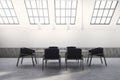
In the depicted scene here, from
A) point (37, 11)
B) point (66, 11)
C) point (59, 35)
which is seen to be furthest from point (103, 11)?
point (37, 11)

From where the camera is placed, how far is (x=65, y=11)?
418 inches

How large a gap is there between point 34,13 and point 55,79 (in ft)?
20.1

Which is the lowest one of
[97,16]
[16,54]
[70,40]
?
[16,54]

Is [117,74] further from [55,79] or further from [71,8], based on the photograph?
[71,8]

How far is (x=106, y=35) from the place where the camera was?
35.7 feet

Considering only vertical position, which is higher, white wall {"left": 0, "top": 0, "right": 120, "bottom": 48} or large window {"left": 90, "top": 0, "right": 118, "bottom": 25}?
large window {"left": 90, "top": 0, "right": 118, "bottom": 25}

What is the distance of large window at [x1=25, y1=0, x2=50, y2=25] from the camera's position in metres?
10.1

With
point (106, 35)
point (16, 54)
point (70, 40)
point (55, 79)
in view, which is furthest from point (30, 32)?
point (55, 79)

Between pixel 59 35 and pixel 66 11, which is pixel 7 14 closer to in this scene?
pixel 59 35

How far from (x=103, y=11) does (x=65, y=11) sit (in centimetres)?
247

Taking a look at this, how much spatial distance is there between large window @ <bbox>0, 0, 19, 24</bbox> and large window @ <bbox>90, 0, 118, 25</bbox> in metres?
5.13

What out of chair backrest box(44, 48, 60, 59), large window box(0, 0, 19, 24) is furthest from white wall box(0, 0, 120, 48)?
chair backrest box(44, 48, 60, 59)

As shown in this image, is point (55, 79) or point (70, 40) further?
point (70, 40)

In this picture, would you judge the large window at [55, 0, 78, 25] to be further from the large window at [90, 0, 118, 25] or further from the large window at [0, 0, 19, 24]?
the large window at [0, 0, 19, 24]
